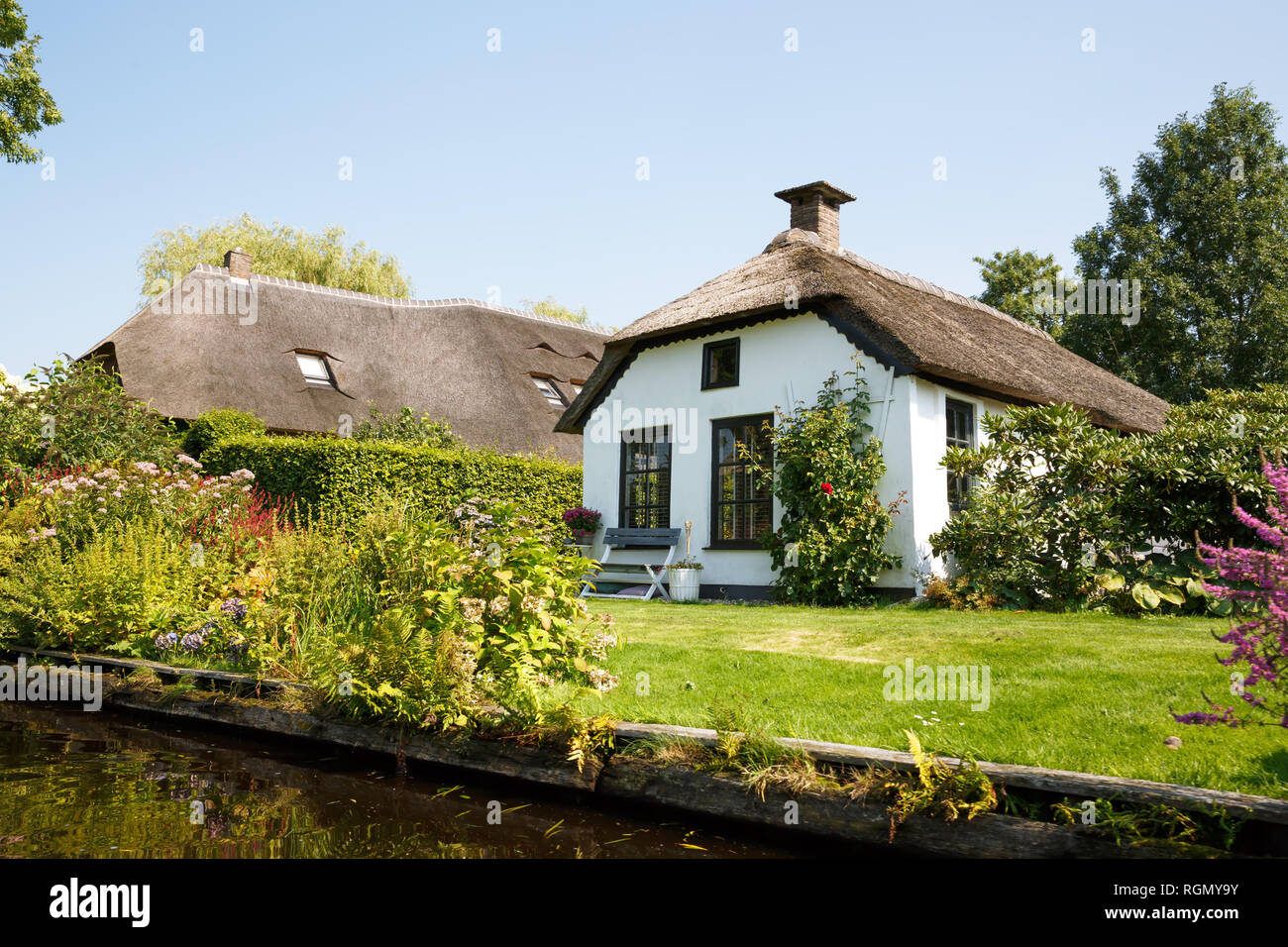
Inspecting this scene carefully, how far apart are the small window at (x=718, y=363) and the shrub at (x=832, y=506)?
5.73ft

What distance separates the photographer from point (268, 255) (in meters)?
28.9

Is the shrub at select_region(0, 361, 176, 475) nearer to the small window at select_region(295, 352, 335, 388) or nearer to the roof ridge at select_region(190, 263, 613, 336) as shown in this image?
the small window at select_region(295, 352, 335, 388)

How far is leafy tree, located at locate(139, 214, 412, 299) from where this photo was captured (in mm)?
28984

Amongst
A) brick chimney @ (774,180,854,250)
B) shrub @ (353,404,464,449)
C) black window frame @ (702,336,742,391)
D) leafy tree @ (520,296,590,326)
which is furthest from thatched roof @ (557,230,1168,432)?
leafy tree @ (520,296,590,326)

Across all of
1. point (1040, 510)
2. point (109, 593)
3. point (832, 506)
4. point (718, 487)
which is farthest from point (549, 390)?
point (109, 593)

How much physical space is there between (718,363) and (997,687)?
28.4 feet

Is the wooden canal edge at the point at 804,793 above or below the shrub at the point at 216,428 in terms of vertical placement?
below

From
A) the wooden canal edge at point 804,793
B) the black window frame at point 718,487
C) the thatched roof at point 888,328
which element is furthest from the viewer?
the black window frame at point 718,487

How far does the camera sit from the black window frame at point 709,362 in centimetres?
1309

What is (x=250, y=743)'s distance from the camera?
20.2ft

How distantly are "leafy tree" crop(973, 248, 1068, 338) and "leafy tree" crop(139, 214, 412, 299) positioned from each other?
65.2 ft

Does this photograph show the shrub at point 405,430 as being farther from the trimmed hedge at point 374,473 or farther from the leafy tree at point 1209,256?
the leafy tree at point 1209,256
